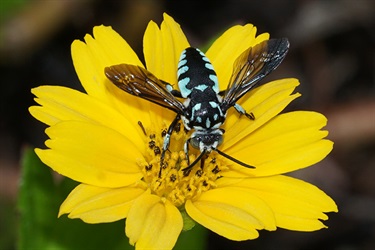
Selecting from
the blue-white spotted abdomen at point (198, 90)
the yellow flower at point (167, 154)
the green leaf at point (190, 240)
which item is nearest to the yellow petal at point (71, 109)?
the yellow flower at point (167, 154)

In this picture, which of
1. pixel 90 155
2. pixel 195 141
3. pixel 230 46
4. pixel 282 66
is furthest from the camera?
pixel 282 66

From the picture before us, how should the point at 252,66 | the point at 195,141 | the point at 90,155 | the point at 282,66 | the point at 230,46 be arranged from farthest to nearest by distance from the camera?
the point at 282,66 < the point at 230,46 < the point at 252,66 < the point at 195,141 < the point at 90,155

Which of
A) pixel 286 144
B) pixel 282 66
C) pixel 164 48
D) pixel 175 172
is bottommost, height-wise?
pixel 175 172

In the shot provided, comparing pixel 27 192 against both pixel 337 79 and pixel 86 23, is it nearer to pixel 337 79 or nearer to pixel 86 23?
pixel 86 23

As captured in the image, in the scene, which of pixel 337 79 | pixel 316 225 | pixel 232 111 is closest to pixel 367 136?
pixel 337 79

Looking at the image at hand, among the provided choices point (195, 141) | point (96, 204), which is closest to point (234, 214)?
point (195, 141)

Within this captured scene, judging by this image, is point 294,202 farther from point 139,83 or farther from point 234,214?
point 139,83

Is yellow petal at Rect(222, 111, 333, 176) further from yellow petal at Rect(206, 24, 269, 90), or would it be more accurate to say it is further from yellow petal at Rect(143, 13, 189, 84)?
yellow petal at Rect(143, 13, 189, 84)

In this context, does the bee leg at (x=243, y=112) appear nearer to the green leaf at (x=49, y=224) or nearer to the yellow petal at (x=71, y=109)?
the yellow petal at (x=71, y=109)

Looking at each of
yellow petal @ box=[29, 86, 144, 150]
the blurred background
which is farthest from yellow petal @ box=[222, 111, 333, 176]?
the blurred background
